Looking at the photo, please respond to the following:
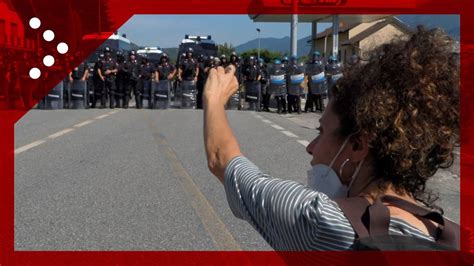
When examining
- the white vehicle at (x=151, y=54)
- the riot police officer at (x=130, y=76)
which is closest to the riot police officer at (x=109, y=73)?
the riot police officer at (x=130, y=76)

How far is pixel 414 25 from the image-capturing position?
1.73m

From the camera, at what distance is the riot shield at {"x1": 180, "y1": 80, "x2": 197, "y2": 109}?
22.1 m

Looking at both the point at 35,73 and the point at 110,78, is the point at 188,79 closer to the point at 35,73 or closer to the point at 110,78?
the point at 110,78

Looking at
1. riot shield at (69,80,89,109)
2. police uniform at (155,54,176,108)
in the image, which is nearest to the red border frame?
riot shield at (69,80,89,109)

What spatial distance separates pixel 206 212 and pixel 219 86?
444 cm

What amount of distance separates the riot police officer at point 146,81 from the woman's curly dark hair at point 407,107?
68.3ft

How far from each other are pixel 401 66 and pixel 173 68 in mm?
21668

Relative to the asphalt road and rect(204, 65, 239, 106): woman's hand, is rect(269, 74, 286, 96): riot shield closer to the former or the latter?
the asphalt road

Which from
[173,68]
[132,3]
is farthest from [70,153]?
[173,68]

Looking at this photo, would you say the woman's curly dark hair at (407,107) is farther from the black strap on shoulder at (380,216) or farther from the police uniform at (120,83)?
the police uniform at (120,83)

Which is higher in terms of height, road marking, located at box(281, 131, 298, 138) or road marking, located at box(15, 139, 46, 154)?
road marking, located at box(281, 131, 298, 138)

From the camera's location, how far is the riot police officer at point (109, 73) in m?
21.9

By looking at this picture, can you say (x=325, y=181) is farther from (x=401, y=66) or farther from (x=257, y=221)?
(x=401, y=66)

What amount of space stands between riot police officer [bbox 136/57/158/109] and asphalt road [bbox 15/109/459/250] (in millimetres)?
8579
